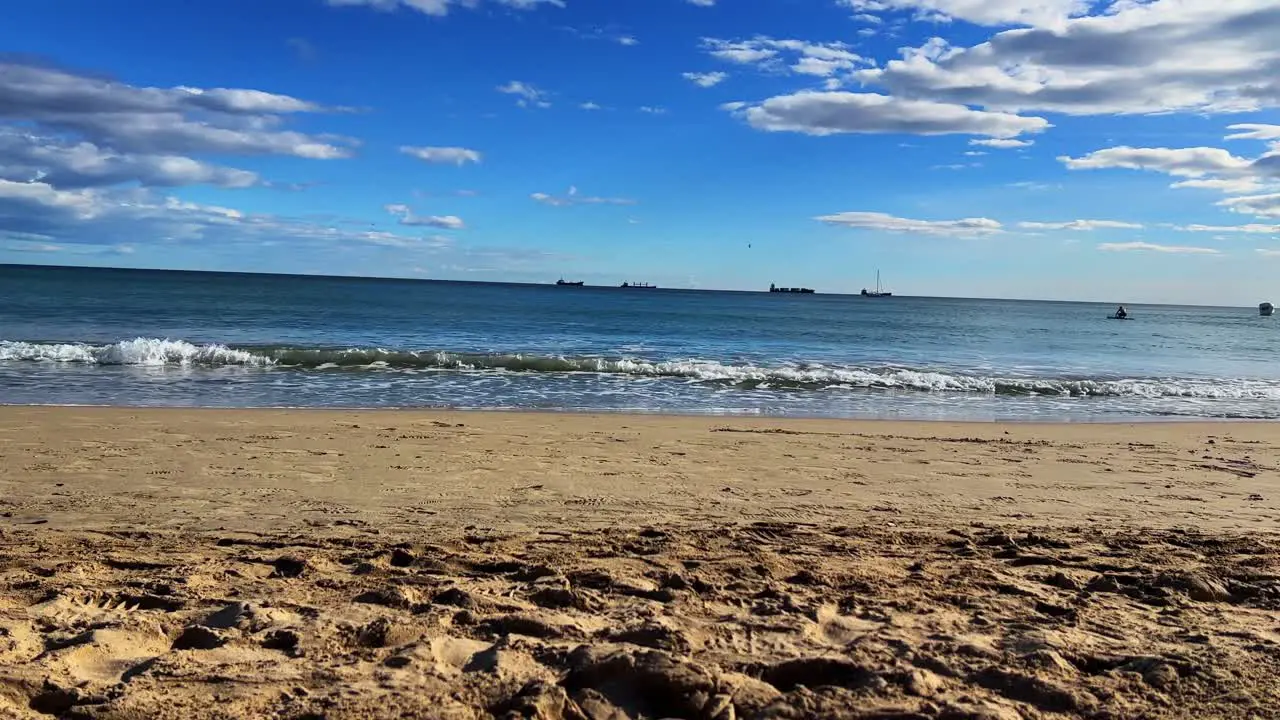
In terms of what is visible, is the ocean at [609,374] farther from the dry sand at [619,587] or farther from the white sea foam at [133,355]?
the dry sand at [619,587]

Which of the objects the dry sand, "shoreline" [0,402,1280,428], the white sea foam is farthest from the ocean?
the dry sand

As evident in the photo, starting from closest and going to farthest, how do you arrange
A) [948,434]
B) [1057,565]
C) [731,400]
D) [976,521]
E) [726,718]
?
1. [726,718]
2. [1057,565]
3. [976,521]
4. [948,434]
5. [731,400]

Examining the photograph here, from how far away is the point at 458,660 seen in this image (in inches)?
127

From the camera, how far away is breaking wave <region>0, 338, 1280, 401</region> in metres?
18.2

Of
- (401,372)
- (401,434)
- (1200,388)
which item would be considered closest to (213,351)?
(401,372)

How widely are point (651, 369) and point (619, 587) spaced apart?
15.9 meters

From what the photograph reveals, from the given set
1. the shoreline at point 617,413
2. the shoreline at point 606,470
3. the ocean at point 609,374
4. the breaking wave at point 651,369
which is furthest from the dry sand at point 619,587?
the breaking wave at point 651,369

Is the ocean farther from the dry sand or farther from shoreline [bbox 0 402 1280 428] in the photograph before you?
the dry sand

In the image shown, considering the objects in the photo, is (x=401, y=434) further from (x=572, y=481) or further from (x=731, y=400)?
(x=731, y=400)

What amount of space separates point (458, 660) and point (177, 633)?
4.28 ft

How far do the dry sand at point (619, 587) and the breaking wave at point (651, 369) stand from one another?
32.6 feet

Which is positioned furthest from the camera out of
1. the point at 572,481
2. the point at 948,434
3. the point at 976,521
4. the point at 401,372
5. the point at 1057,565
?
the point at 401,372

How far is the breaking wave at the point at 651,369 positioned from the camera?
18203 mm

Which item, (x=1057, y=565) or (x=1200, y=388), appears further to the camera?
(x=1200, y=388)
